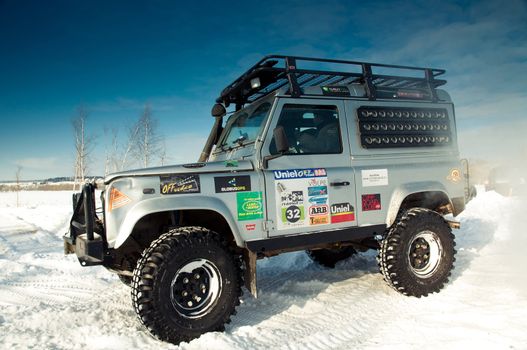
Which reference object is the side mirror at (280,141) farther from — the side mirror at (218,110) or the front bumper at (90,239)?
the front bumper at (90,239)

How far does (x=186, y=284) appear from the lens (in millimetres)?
3600

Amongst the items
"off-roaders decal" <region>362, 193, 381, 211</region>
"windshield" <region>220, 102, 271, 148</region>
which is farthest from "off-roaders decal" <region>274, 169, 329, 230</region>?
"windshield" <region>220, 102, 271, 148</region>

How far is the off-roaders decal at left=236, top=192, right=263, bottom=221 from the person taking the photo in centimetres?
379

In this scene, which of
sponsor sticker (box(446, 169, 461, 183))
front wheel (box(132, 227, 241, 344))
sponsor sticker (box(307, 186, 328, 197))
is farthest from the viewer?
sponsor sticker (box(446, 169, 461, 183))

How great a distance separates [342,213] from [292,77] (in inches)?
66.0

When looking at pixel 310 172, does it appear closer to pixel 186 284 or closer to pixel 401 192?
pixel 401 192

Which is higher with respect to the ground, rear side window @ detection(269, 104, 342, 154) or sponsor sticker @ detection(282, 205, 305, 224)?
rear side window @ detection(269, 104, 342, 154)

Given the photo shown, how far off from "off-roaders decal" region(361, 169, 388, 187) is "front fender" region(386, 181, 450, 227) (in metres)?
0.21

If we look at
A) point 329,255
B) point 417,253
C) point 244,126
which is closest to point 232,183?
point 244,126

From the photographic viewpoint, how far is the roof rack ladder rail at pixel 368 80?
4.76m

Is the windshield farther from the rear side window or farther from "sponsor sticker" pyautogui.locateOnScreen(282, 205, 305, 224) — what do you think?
"sponsor sticker" pyautogui.locateOnScreen(282, 205, 305, 224)

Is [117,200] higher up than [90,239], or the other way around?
[117,200]

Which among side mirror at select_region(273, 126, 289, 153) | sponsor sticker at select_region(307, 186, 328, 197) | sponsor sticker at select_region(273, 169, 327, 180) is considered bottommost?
sponsor sticker at select_region(307, 186, 328, 197)

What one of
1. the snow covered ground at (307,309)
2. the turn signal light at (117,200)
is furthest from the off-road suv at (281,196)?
the snow covered ground at (307,309)
